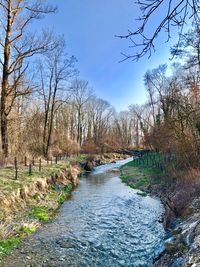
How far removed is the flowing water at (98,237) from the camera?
6.60m

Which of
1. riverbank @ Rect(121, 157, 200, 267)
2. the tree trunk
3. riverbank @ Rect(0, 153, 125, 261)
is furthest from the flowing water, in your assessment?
the tree trunk

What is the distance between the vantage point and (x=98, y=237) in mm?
8258

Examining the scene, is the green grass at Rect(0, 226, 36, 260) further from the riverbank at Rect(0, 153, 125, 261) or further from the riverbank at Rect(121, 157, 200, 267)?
the riverbank at Rect(121, 157, 200, 267)

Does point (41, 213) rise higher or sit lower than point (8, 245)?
higher

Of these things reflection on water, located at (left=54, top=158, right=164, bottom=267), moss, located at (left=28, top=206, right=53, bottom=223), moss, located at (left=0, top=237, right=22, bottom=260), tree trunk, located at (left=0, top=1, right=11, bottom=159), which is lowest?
reflection on water, located at (left=54, top=158, right=164, bottom=267)

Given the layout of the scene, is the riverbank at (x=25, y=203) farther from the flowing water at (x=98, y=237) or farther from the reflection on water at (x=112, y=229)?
the reflection on water at (x=112, y=229)

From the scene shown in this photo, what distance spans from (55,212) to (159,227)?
429 centimetres

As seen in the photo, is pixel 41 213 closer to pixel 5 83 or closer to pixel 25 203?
pixel 25 203

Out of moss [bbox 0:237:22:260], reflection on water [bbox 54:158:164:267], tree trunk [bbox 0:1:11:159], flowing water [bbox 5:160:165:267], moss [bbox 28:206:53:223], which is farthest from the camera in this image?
tree trunk [bbox 0:1:11:159]

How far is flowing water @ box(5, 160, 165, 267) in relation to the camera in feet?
21.7

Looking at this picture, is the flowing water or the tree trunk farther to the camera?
the tree trunk

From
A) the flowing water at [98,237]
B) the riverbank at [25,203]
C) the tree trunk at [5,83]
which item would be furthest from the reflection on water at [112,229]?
the tree trunk at [5,83]

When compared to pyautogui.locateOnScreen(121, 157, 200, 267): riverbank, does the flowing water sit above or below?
below

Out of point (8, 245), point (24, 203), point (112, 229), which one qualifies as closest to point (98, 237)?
point (112, 229)
